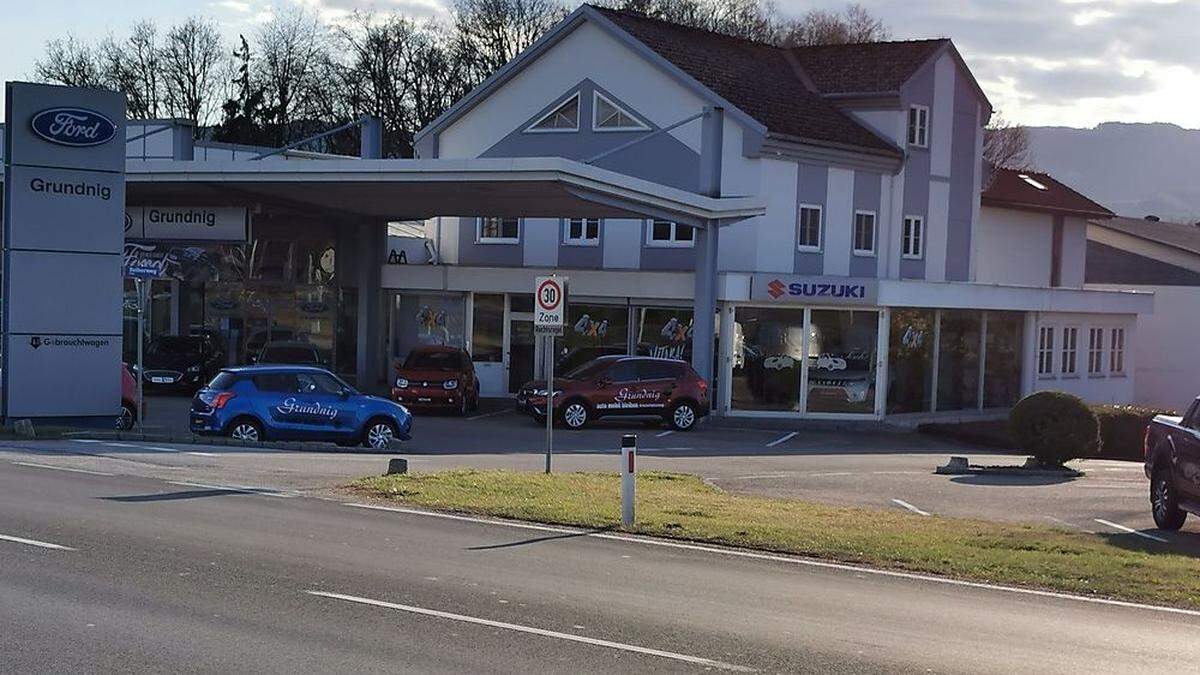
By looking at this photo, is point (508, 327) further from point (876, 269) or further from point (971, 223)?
point (971, 223)

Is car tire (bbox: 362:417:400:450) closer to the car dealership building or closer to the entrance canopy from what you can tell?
the entrance canopy

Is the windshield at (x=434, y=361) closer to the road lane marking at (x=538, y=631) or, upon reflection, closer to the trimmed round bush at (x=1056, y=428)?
the trimmed round bush at (x=1056, y=428)

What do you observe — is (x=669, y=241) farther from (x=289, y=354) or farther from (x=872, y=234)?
(x=289, y=354)

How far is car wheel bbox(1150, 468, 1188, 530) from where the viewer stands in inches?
701

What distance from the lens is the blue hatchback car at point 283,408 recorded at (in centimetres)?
2591

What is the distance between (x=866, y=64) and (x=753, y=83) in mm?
4698

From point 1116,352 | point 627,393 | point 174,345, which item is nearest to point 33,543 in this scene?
point 627,393

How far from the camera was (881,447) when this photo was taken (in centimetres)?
3303

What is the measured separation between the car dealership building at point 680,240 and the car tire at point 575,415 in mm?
3839

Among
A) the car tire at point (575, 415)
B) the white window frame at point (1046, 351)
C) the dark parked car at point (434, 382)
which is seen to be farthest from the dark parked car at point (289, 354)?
the white window frame at point (1046, 351)

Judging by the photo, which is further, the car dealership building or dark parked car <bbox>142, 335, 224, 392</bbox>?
dark parked car <bbox>142, 335, 224, 392</bbox>

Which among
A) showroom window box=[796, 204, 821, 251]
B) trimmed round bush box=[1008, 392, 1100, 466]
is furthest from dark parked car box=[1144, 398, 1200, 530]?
showroom window box=[796, 204, 821, 251]

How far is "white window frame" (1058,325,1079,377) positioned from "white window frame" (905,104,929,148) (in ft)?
23.3

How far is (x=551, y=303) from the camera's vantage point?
68.3ft
